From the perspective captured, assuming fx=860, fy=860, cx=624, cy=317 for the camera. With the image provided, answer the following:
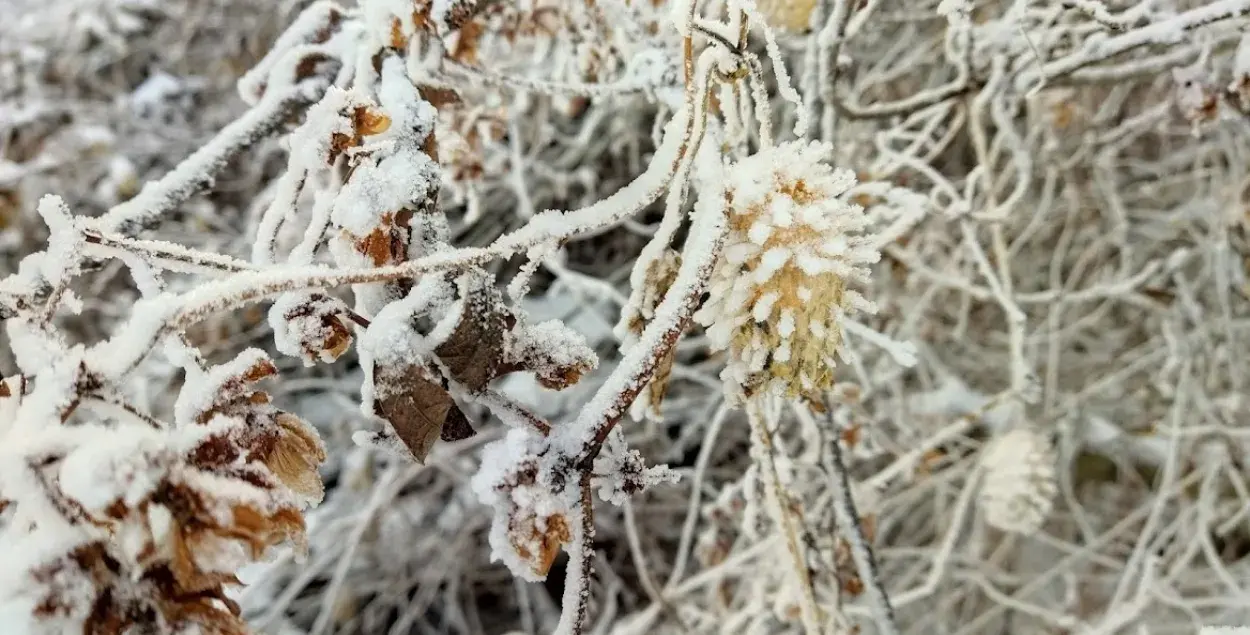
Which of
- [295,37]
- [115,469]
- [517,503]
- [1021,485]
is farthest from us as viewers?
[1021,485]

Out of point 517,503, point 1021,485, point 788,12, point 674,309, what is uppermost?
point 788,12

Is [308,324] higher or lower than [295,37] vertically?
lower

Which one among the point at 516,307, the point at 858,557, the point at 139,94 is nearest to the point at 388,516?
the point at 139,94

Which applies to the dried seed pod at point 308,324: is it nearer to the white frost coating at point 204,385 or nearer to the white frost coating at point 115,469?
the white frost coating at point 204,385

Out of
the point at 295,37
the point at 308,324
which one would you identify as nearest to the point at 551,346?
the point at 308,324

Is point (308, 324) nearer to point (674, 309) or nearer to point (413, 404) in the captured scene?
point (413, 404)

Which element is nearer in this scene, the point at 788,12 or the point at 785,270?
the point at 785,270

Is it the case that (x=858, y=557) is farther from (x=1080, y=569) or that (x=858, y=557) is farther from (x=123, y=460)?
(x=1080, y=569)
